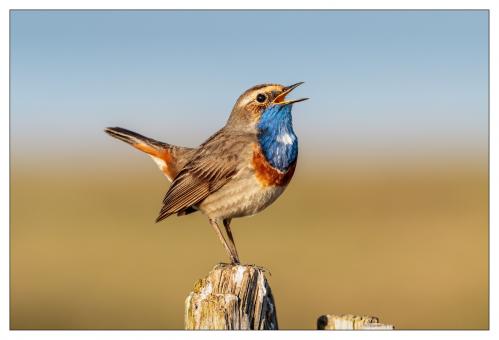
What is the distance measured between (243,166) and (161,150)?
4.26ft

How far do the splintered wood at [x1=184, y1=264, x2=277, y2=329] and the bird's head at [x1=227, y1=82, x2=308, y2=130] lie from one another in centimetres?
204

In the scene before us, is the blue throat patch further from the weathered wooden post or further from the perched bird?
the weathered wooden post

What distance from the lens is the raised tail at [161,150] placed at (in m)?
9.30

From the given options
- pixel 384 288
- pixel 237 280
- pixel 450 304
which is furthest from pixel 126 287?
pixel 237 280

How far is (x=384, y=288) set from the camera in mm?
14016

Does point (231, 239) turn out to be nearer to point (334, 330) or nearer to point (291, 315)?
point (334, 330)

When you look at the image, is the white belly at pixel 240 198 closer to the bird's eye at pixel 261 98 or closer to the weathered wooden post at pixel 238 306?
the bird's eye at pixel 261 98

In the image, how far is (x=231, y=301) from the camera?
646 cm

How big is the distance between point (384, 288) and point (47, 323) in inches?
203

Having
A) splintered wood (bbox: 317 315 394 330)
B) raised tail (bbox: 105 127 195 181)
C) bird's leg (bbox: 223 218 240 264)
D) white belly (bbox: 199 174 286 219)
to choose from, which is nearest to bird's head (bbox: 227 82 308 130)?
white belly (bbox: 199 174 286 219)

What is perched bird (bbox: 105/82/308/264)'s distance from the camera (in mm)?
8344

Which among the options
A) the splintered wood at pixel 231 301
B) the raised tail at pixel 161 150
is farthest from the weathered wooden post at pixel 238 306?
the raised tail at pixel 161 150

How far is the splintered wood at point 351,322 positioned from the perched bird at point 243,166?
2009mm
